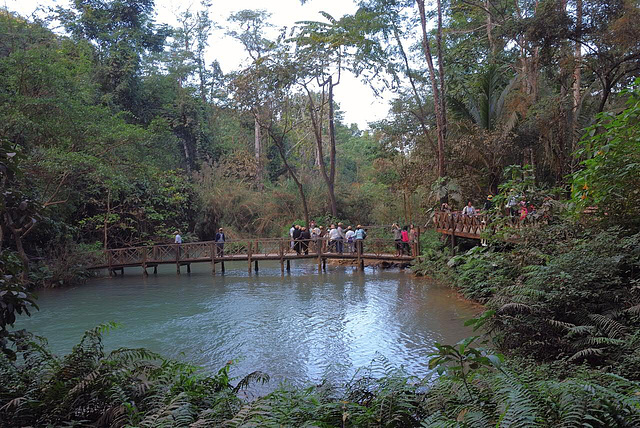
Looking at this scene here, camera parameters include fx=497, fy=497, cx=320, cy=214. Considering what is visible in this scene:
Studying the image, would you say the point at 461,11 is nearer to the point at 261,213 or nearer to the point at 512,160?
the point at 512,160

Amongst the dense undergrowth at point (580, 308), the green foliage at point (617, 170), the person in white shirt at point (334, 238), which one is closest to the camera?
the dense undergrowth at point (580, 308)

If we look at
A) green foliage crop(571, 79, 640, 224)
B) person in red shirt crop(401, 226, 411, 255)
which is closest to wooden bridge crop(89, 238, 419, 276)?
person in red shirt crop(401, 226, 411, 255)

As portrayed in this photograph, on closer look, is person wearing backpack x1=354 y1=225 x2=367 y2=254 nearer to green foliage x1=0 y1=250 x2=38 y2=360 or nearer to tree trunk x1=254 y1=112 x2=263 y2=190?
tree trunk x1=254 y1=112 x2=263 y2=190

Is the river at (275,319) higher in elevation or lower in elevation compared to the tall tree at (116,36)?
lower

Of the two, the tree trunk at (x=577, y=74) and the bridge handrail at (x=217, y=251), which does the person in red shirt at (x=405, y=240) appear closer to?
the bridge handrail at (x=217, y=251)

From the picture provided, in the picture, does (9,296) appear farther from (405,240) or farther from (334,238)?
(334,238)

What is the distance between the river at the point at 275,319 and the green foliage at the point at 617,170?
3.40 m

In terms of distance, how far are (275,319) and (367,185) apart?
73.6 feet

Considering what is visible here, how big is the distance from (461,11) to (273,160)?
59.0 ft

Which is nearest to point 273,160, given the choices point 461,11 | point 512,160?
point 461,11

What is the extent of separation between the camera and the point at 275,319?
1198cm

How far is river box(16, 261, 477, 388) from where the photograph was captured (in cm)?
866

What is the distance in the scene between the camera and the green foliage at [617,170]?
7508 mm

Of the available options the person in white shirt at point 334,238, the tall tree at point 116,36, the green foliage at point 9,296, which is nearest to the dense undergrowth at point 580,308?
the green foliage at point 9,296
